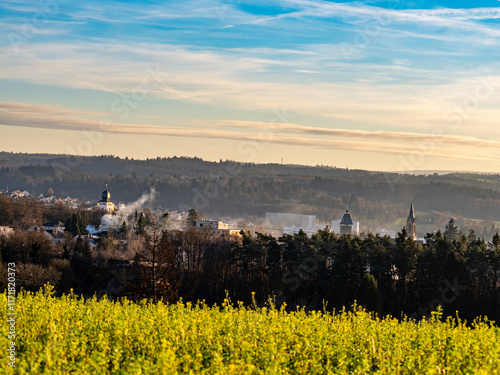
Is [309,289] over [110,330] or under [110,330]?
under

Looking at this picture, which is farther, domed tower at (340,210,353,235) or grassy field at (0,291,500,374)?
domed tower at (340,210,353,235)

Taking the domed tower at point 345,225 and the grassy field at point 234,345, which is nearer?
the grassy field at point 234,345

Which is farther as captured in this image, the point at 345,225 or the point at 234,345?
the point at 345,225

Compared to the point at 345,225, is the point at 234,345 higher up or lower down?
higher up

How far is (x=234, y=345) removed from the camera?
9.76 m

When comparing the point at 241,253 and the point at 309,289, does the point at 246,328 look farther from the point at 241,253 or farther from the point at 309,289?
the point at 241,253

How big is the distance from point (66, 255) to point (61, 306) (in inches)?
1767

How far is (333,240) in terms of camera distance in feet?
167

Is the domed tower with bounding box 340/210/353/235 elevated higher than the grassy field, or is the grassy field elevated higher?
the grassy field

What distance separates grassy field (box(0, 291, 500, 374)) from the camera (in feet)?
27.9

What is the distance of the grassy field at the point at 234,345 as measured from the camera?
8500mm

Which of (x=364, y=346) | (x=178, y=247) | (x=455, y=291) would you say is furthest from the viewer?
(x=178, y=247)

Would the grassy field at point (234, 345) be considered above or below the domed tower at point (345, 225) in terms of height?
above

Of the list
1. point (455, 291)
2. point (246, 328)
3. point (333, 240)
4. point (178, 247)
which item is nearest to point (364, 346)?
point (246, 328)
